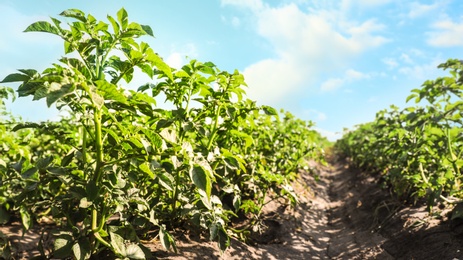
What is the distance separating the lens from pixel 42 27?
1589 millimetres

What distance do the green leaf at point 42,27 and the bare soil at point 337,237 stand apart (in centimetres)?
128

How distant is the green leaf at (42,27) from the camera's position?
1.57 metres

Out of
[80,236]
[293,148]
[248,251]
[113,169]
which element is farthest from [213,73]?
[293,148]

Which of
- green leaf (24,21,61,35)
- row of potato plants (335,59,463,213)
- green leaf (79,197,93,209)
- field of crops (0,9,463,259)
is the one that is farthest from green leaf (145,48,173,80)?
row of potato plants (335,59,463,213)

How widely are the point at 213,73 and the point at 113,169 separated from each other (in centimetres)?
88

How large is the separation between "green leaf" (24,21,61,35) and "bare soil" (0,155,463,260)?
50.4 inches

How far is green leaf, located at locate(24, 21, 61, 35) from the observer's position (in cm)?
157

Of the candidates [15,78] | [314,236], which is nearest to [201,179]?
[15,78]

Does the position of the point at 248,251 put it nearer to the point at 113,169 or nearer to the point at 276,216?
the point at 276,216

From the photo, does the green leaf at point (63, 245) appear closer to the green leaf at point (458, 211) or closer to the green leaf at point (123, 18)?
the green leaf at point (123, 18)

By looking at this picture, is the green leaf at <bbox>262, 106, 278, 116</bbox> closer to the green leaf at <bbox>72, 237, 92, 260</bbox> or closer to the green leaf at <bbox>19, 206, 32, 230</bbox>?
the green leaf at <bbox>72, 237, 92, 260</bbox>

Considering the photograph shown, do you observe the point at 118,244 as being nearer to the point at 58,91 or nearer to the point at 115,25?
the point at 58,91

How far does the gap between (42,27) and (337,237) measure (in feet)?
12.6

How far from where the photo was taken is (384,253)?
3.37 m
